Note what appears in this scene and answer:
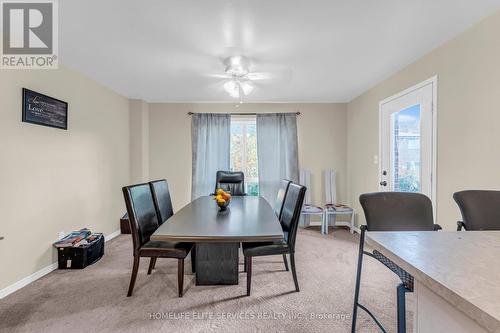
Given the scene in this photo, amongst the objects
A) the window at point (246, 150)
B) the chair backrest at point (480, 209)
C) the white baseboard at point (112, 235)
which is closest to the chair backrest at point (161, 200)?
the white baseboard at point (112, 235)

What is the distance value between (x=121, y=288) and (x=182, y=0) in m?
2.57

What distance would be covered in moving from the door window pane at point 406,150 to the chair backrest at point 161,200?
290cm

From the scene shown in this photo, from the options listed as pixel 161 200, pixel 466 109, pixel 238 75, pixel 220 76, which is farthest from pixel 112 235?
pixel 466 109

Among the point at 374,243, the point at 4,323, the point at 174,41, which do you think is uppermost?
the point at 174,41

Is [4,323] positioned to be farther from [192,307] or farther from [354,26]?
[354,26]

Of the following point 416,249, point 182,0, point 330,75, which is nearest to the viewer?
point 416,249

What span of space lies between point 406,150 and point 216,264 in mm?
2628

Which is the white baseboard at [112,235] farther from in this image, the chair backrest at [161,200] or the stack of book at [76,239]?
the chair backrest at [161,200]

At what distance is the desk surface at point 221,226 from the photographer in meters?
1.67

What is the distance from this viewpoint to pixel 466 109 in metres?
2.18

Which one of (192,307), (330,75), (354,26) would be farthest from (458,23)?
(192,307)

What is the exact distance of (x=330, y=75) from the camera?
329 centimetres

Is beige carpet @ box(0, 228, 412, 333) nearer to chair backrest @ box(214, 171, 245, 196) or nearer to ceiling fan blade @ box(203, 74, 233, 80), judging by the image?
chair backrest @ box(214, 171, 245, 196)

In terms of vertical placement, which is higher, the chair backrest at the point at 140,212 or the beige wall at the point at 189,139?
the beige wall at the point at 189,139
